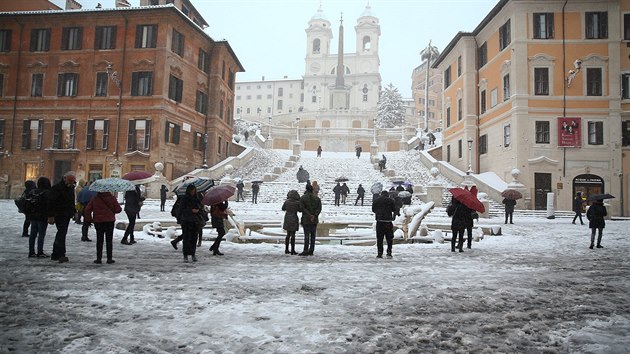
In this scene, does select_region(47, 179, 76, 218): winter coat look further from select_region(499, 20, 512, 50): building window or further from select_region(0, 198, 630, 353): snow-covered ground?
select_region(499, 20, 512, 50): building window

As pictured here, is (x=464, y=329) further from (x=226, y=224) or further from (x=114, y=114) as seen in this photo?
(x=114, y=114)

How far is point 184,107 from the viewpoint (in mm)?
35344

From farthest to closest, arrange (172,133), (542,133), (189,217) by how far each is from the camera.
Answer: (172,133) → (542,133) → (189,217)

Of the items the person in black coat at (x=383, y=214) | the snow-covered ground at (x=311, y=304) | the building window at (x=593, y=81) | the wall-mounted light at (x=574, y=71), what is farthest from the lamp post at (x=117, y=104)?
the building window at (x=593, y=81)

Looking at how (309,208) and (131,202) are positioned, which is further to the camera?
(131,202)

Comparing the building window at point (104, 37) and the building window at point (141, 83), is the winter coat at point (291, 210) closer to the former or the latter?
the building window at point (141, 83)

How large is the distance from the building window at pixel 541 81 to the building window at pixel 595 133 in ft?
11.9

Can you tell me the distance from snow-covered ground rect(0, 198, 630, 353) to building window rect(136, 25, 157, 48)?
26668 mm

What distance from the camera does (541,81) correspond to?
29156 mm

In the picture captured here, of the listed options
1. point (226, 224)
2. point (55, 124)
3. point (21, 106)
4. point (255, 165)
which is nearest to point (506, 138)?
point (255, 165)

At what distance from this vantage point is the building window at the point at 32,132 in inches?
1340

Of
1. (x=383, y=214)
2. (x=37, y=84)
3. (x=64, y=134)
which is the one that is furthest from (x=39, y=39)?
(x=383, y=214)

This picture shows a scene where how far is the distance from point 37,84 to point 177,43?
1195 cm

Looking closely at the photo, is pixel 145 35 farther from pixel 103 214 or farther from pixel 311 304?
pixel 311 304
